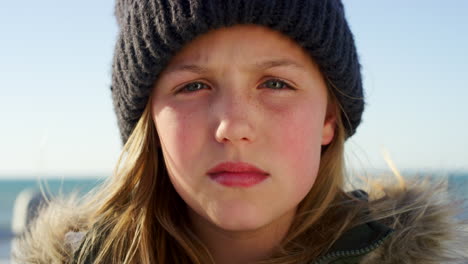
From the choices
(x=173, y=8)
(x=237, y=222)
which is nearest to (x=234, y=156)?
(x=237, y=222)

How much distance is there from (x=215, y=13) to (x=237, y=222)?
0.67m

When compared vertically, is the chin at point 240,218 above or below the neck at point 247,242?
above

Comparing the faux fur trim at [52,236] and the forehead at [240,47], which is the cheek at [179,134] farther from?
the faux fur trim at [52,236]

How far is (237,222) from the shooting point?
1747mm

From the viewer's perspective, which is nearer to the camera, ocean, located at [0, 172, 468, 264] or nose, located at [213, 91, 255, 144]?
nose, located at [213, 91, 255, 144]

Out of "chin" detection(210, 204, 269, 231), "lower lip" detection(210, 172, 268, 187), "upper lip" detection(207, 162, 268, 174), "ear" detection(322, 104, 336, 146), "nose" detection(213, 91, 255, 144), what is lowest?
"chin" detection(210, 204, 269, 231)

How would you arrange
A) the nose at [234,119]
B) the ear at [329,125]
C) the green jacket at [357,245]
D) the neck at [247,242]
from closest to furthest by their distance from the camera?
1. the nose at [234,119]
2. the green jacket at [357,245]
3. the neck at [247,242]
4. the ear at [329,125]

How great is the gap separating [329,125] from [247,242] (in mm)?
562

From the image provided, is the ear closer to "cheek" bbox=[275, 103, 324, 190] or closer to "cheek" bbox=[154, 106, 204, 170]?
"cheek" bbox=[275, 103, 324, 190]

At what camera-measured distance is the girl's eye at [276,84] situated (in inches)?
71.7

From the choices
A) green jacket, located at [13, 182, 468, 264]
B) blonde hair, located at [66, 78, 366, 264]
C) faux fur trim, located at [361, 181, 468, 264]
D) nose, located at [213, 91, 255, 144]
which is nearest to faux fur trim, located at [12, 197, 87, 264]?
green jacket, located at [13, 182, 468, 264]

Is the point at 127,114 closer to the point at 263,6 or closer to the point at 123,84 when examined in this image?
the point at 123,84

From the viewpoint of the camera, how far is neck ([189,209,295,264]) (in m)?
2.02

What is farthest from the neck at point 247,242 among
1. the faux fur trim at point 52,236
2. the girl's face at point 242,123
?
the faux fur trim at point 52,236
